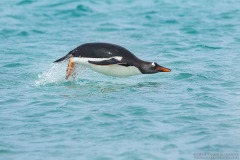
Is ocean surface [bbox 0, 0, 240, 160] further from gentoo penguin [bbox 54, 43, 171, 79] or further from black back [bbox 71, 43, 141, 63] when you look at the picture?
black back [bbox 71, 43, 141, 63]

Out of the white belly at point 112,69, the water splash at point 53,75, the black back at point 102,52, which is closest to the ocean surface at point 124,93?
the water splash at point 53,75

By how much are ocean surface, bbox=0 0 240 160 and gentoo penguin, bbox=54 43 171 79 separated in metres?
0.30

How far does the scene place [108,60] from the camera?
35.3 feet

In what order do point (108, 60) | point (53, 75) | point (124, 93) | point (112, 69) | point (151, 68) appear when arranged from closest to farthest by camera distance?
point (124, 93), point (108, 60), point (112, 69), point (151, 68), point (53, 75)

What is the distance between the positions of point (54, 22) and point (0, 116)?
9.62 metres

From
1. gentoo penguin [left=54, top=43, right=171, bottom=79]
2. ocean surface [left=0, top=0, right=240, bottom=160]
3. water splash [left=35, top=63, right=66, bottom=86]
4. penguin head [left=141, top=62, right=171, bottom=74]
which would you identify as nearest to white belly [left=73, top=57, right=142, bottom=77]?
gentoo penguin [left=54, top=43, right=171, bottom=79]

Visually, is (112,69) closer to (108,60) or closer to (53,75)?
(108,60)

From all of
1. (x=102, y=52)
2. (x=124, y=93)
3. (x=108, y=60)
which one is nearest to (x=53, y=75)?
(x=102, y=52)

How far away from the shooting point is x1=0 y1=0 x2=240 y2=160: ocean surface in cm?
799

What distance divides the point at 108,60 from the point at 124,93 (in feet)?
2.03

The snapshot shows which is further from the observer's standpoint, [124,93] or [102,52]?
[102,52]

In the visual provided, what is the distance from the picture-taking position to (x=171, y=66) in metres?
12.9

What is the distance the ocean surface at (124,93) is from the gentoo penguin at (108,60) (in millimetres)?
295

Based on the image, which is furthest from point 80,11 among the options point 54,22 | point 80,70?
point 80,70
